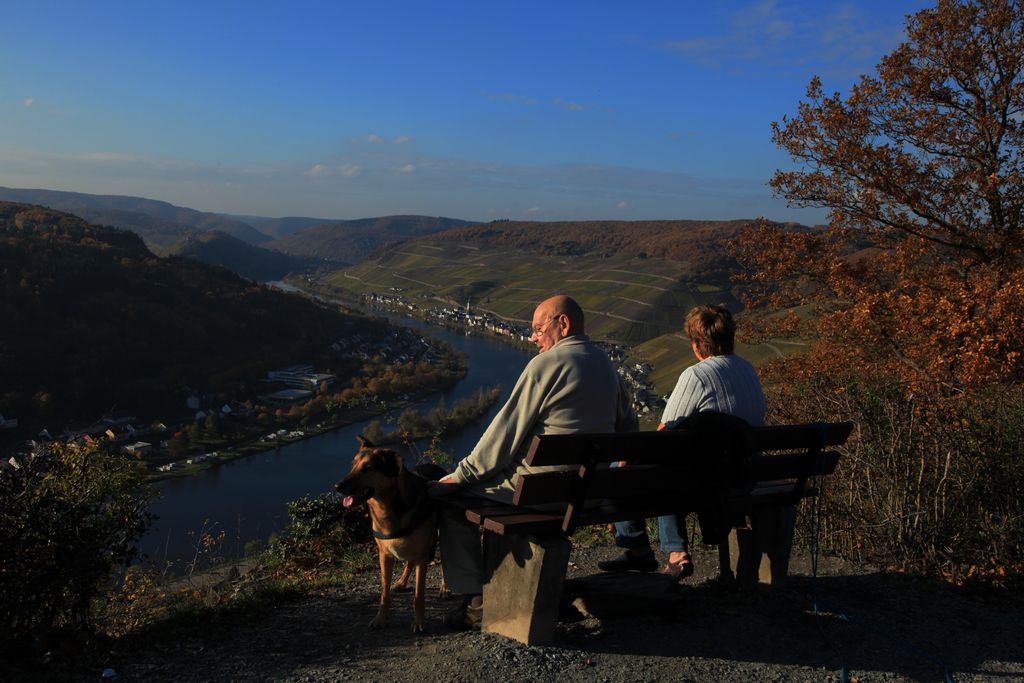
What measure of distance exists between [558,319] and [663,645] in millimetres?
1884

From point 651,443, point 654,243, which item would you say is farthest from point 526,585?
point 654,243

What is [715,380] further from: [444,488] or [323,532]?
[323,532]

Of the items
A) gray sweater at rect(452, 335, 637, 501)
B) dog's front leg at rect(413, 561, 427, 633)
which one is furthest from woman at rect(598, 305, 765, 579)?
dog's front leg at rect(413, 561, 427, 633)

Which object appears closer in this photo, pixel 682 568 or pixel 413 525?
pixel 413 525

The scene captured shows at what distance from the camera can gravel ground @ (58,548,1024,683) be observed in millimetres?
3809

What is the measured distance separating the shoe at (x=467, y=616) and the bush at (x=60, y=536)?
1894 mm

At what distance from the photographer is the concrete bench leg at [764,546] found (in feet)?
16.4

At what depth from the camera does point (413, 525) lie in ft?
14.0

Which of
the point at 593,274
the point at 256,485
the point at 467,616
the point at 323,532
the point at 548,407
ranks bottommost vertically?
the point at 256,485

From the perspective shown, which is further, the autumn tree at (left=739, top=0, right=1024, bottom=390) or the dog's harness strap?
the autumn tree at (left=739, top=0, right=1024, bottom=390)

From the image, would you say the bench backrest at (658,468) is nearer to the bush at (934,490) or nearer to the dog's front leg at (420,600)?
the dog's front leg at (420,600)

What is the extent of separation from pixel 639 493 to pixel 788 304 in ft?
44.3

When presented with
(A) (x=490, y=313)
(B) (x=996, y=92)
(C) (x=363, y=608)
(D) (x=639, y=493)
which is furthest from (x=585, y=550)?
(A) (x=490, y=313)

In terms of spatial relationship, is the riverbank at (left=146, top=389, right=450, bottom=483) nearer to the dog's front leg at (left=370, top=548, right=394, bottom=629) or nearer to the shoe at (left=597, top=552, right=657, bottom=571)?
the shoe at (left=597, top=552, right=657, bottom=571)
